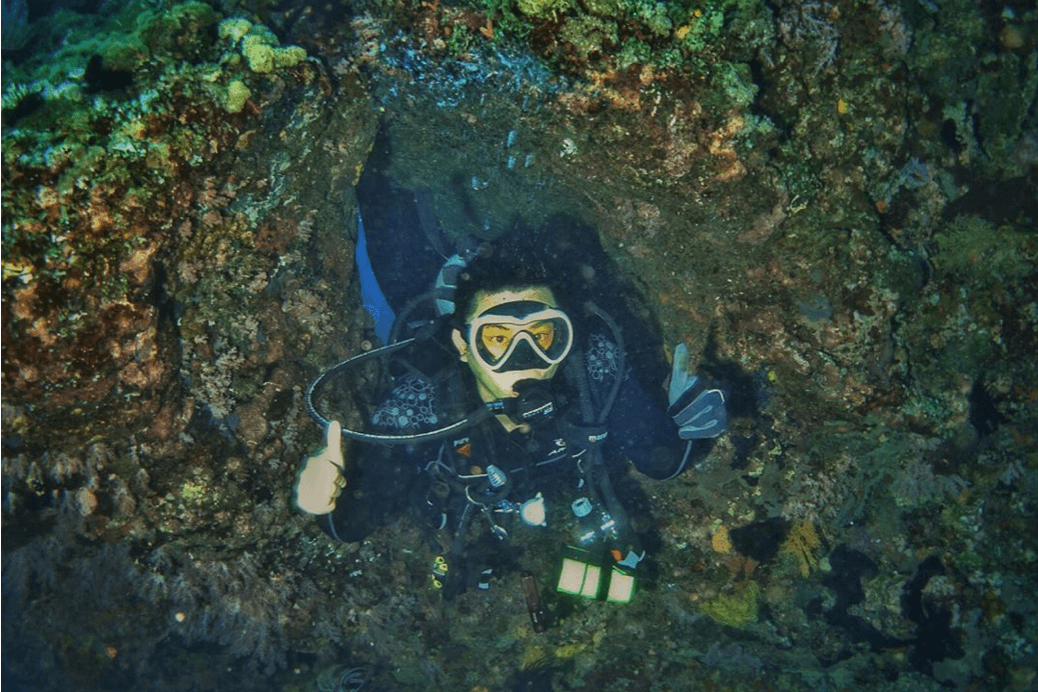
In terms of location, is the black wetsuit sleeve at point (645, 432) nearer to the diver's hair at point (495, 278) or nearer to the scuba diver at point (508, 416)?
the scuba diver at point (508, 416)

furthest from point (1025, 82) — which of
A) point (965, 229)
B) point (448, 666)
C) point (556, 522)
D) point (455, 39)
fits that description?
point (448, 666)

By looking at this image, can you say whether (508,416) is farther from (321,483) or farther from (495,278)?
(321,483)

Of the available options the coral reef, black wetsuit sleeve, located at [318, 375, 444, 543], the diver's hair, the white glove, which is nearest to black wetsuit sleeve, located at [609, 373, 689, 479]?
the coral reef

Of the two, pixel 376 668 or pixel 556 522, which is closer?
pixel 376 668

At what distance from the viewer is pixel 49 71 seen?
9.91 feet

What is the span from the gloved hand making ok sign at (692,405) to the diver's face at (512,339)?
109cm

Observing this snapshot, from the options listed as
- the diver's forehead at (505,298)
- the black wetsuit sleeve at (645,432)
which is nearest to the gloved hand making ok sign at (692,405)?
→ the black wetsuit sleeve at (645,432)

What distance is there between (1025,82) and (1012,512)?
9.47 feet

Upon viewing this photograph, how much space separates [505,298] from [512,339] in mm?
383

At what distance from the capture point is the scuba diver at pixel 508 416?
4559mm

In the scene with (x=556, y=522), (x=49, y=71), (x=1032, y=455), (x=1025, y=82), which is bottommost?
(x=556, y=522)

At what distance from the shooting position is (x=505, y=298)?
4.70 meters

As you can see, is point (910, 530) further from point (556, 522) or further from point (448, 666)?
point (448, 666)

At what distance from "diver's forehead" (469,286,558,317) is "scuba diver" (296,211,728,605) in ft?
0.04
